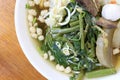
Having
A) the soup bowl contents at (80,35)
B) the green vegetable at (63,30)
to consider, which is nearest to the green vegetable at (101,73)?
the soup bowl contents at (80,35)

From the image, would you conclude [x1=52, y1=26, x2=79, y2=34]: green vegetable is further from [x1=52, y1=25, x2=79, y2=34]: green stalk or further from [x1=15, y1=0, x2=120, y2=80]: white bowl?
[x1=15, y1=0, x2=120, y2=80]: white bowl

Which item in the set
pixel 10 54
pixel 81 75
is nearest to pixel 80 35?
pixel 81 75

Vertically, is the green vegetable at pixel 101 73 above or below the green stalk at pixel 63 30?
below

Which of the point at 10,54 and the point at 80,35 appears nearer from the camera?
the point at 80,35

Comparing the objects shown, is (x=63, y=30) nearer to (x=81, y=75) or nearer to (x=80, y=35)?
(x=80, y=35)

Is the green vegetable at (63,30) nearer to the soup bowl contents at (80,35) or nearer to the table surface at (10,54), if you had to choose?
the soup bowl contents at (80,35)

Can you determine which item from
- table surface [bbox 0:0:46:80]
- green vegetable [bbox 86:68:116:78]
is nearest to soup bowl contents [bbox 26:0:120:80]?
green vegetable [bbox 86:68:116:78]
